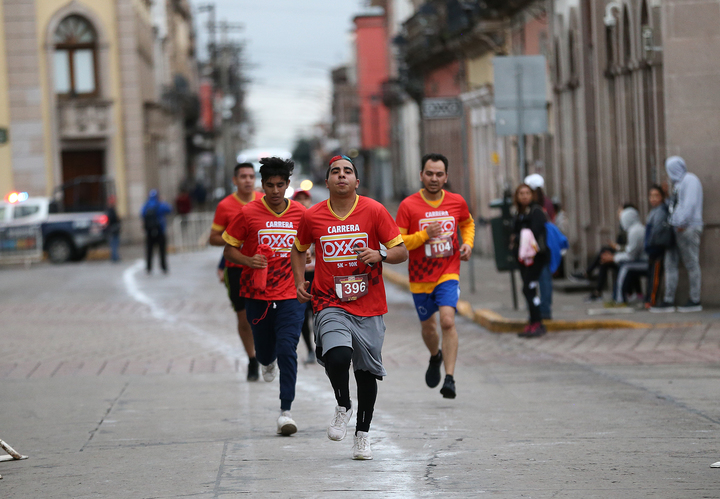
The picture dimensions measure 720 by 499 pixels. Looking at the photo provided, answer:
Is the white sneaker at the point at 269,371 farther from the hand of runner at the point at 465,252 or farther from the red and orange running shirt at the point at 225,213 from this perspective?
the red and orange running shirt at the point at 225,213

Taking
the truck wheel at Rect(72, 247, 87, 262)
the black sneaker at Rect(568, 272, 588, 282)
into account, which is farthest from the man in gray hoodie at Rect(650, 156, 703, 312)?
the truck wheel at Rect(72, 247, 87, 262)

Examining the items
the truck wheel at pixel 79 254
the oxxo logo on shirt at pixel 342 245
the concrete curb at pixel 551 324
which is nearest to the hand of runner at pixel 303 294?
the oxxo logo on shirt at pixel 342 245

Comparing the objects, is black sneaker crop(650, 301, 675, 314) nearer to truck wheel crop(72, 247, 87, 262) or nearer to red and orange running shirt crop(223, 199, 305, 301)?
red and orange running shirt crop(223, 199, 305, 301)

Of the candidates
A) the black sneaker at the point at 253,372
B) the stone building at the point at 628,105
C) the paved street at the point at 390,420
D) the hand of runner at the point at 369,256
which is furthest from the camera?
the stone building at the point at 628,105

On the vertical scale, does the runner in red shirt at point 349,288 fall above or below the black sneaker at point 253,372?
above

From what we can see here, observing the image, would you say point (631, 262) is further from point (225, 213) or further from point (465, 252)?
point (225, 213)

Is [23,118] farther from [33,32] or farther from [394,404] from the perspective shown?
[394,404]

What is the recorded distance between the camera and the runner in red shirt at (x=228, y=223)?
10602 millimetres

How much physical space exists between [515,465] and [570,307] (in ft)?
30.1

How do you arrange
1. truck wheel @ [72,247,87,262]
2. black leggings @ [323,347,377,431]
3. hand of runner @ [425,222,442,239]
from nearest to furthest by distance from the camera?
1. black leggings @ [323,347,377,431]
2. hand of runner @ [425,222,442,239]
3. truck wheel @ [72,247,87,262]

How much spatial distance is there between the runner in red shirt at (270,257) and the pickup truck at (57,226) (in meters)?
25.0

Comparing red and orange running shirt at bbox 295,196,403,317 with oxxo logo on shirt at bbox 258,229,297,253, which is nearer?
red and orange running shirt at bbox 295,196,403,317

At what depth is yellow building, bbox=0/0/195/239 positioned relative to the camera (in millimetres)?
40906

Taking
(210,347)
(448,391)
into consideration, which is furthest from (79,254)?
(448,391)
